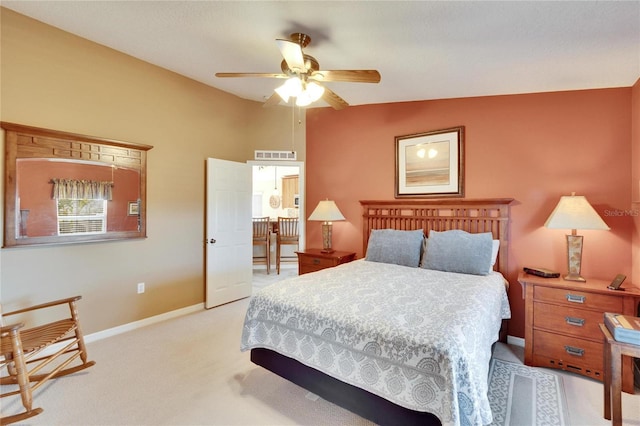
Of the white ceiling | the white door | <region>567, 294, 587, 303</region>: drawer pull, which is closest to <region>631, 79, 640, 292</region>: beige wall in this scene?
the white ceiling

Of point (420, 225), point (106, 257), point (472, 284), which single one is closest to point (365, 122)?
point (420, 225)

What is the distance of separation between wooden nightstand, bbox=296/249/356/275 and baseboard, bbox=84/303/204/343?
1511 millimetres

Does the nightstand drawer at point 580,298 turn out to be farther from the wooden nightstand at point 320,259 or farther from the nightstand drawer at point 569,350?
the wooden nightstand at point 320,259

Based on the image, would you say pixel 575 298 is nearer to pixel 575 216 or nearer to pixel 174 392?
pixel 575 216

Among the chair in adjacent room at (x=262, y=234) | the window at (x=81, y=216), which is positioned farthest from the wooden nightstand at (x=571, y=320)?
the chair in adjacent room at (x=262, y=234)

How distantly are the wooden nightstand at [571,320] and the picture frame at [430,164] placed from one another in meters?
1.30

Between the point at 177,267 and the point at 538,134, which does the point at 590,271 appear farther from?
the point at 177,267

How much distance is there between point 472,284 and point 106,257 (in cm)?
357

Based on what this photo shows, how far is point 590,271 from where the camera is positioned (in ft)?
9.07

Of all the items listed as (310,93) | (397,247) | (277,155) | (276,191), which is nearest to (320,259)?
(397,247)

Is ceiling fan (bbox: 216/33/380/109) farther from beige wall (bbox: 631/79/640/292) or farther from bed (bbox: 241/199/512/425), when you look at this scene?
beige wall (bbox: 631/79/640/292)

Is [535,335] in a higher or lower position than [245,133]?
lower

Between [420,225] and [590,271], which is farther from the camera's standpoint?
[420,225]

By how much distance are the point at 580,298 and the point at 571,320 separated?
0.20m
